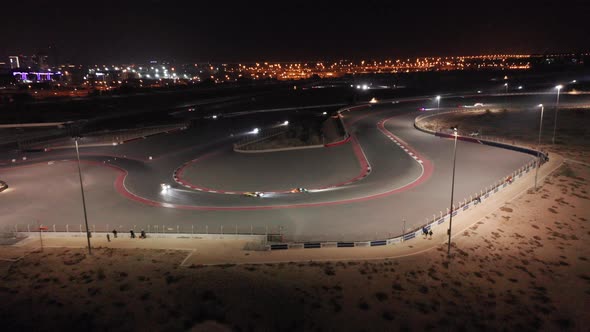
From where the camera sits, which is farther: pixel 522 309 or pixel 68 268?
pixel 68 268

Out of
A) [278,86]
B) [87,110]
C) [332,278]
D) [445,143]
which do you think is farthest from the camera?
[278,86]

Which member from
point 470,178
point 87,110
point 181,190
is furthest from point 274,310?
point 87,110

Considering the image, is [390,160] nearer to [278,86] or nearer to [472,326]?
[472,326]

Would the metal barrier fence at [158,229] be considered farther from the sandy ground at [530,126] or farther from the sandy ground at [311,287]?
the sandy ground at [530,126]

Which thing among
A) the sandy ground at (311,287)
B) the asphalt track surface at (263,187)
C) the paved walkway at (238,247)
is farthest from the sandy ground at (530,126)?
the paved walkway at (238,247)

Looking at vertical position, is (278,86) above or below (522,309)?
above

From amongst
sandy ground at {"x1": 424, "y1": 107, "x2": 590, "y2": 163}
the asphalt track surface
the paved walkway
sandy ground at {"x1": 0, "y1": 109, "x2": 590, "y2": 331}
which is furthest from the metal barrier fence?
sandy ground at {"x1": 424, "y1": 107, "x2": 590, "y2": 163}

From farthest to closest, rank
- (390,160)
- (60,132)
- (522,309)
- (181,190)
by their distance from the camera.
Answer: (60,132) → (390,160) → (181,190) → (522,309)
